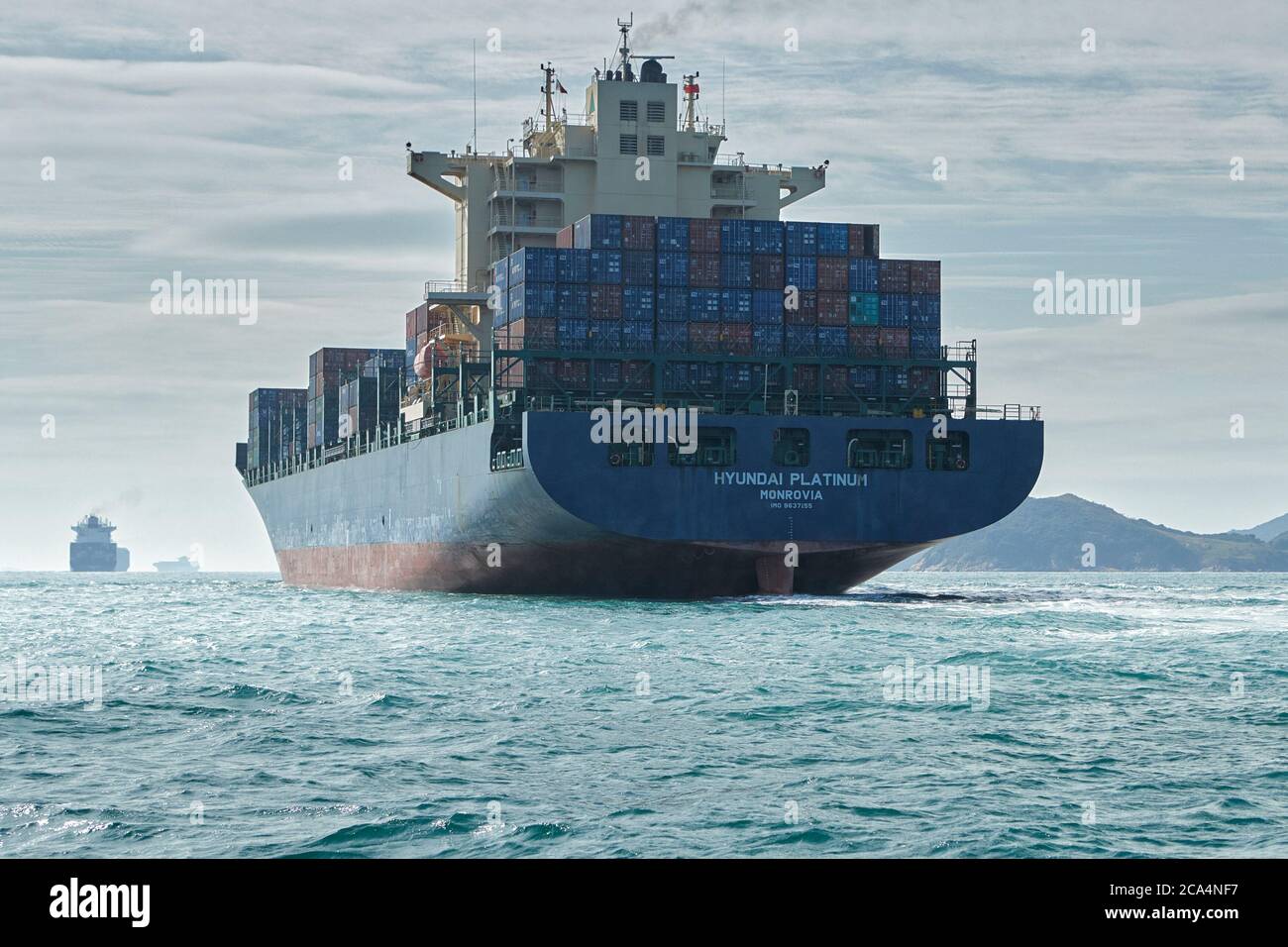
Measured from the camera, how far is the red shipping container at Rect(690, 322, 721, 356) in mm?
50406

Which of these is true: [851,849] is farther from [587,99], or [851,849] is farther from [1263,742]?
[587,99]

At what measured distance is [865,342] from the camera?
168ft

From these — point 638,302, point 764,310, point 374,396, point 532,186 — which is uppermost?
point 532,186

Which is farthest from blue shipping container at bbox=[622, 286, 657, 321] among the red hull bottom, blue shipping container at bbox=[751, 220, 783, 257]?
the red hull bottom

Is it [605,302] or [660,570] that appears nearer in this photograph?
[660,570]

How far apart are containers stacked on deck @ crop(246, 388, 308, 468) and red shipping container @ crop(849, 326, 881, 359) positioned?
52.3m

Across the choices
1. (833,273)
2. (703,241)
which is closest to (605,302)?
(703,241)

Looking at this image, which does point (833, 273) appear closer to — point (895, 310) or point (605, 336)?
point (895, 310)

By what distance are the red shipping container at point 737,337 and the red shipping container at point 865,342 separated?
11.7 ft

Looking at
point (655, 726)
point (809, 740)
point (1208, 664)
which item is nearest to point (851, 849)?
point (809, 740)

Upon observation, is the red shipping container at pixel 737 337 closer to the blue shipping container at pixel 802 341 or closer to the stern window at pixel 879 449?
the blue shipping container at pixel 802 341

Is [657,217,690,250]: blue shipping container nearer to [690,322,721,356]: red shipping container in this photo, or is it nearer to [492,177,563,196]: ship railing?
[690,322,721,356]: red shipping container

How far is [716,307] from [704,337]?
111 centimetres
